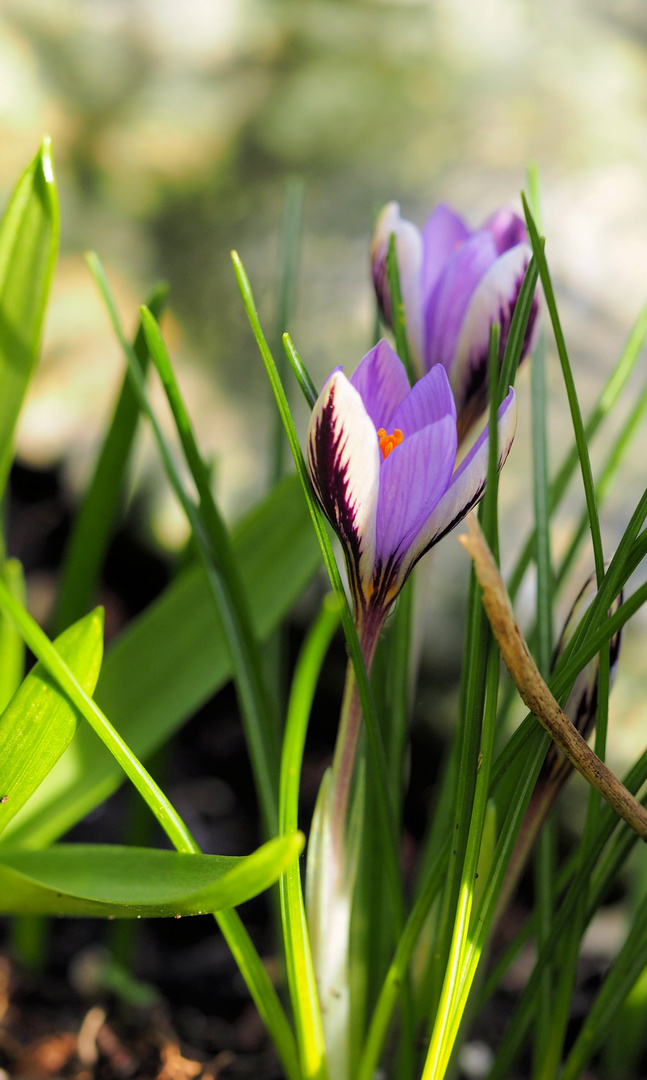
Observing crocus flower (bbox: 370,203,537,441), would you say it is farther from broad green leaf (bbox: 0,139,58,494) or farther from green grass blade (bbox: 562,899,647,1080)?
green grass blade (bbox: 562,899,647,1080)

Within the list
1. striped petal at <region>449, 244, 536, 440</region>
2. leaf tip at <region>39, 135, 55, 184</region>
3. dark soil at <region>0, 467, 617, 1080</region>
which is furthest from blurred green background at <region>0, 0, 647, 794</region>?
leaf tip at <region>39, 135, 55, 184</region>

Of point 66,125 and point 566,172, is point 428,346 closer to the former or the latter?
point 566,172

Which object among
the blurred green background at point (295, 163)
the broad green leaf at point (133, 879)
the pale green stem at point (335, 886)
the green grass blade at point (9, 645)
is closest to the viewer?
the broad green leaf at point (133, 879)

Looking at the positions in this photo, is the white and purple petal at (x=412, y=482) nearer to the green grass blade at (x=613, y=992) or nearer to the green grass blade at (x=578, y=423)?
the green grass blade at (x=578, y=423)

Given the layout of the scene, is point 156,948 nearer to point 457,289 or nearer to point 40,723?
point 40,723

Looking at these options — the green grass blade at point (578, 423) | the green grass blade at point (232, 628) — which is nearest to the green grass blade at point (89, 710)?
the green grass blade at point (232, 628)

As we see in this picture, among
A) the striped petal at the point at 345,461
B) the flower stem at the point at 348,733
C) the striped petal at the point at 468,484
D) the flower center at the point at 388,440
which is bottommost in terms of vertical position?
the flower stem at the point at 348,733
